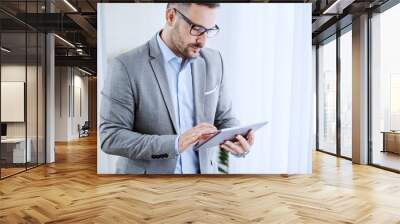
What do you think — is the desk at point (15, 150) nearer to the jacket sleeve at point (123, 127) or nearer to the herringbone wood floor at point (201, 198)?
the herringbone wood floor at point (201, 198)

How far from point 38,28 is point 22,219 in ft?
16.6

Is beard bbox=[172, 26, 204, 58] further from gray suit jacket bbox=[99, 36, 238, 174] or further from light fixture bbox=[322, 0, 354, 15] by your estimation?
light fixture bbox=[322, 0, 354, 15]

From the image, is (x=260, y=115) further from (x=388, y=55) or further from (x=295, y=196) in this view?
(x=388, y=55)

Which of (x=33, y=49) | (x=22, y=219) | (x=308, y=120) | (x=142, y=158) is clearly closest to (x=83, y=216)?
(x=22, y=219)

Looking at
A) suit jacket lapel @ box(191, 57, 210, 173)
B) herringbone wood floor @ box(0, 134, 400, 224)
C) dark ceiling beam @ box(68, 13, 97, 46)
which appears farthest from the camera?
dark ceiling beam @ box(68, 13, 97, 46)

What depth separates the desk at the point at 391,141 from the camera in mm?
7520

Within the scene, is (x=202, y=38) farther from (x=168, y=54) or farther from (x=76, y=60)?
(x=76, y=60)

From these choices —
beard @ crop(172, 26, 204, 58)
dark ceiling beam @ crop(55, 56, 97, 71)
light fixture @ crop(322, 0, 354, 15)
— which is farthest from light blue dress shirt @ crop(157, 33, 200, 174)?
dark ceiling beam @ crop(55, 56, 97, 71)

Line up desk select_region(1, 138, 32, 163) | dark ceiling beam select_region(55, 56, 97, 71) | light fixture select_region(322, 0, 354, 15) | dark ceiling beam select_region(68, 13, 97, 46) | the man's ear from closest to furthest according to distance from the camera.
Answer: the man's ear < desk select_region(1, 138, 32, 163) < light fixture select_region(322, 0, 354, 15) < dark ceiling beam select_region(68, 13, 97, 46) < dark ceiling beam select_region(55, 56, 97, 71)

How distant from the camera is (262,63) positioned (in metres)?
6.78

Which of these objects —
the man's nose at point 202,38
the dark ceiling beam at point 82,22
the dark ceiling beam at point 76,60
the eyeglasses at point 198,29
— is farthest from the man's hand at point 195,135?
the dark ceiling beam at point 76,60

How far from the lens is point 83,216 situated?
4.21m

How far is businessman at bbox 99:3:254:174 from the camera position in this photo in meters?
6.39

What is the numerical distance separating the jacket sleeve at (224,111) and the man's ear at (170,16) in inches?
39.2
